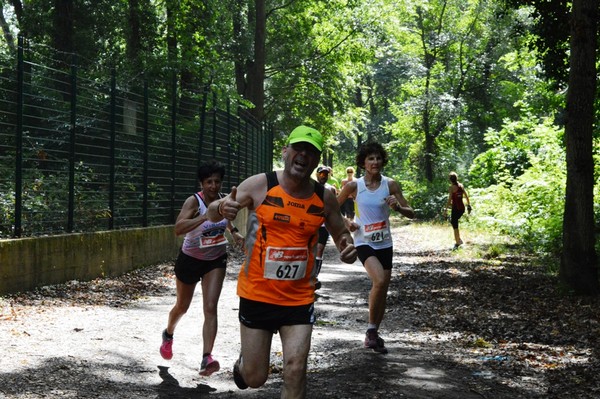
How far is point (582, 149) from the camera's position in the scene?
12133mm

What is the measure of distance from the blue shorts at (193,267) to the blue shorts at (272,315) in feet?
7.34

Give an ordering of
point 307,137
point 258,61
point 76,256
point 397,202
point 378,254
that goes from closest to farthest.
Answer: point 307,137, point 397,202, point 378,254, point 76,256, point 258,61

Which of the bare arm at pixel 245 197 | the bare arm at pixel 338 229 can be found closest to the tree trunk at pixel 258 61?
the bare arm at pixel 338 229

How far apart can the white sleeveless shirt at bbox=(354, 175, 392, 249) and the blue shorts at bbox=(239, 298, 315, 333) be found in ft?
11.2

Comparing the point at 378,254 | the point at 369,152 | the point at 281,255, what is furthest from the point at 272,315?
the point at 369,152

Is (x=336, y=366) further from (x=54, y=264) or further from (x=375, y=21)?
(x=375, y=21)

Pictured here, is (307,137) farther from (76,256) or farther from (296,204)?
(76,256)

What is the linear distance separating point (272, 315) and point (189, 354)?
11.1 ft

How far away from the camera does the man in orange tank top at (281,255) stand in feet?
16.9

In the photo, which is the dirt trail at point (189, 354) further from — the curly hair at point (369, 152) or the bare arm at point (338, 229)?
the curly hair at point (369, 152)

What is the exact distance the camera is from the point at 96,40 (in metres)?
28.5

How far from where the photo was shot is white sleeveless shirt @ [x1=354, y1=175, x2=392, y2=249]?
28.4ft

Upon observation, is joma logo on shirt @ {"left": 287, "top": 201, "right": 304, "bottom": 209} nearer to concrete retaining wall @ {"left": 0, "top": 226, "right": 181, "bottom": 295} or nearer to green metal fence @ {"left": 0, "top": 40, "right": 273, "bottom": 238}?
concrete retaining wall @ {"left": 0, "top": 226, "right": 181, "bottom": 295}

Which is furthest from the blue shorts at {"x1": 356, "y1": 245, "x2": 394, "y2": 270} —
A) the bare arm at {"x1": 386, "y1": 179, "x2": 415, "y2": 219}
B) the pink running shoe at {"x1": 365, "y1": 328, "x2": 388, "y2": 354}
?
the pink running shoe at {"x1": 365, "y1": 328, "x2": 388, "y2": 354}
